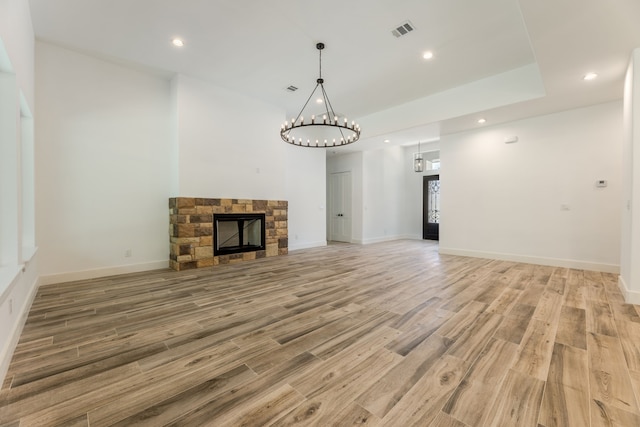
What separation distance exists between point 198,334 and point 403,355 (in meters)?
1.73

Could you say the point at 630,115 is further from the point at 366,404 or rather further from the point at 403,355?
the point at 366,404

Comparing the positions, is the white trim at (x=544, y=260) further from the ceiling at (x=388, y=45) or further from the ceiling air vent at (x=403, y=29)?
the ceiling air vent at (x=403, y=29)

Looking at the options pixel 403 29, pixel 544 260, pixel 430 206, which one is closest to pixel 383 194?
pixel 430 206

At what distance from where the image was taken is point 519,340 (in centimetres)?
224

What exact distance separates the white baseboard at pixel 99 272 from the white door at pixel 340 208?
5.58m

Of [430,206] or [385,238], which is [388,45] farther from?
[430,206]

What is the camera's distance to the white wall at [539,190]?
470 cm

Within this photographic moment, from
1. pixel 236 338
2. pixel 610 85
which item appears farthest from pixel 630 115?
pixel 236 338

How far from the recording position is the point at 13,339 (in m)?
2.11

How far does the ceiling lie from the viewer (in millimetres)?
3123

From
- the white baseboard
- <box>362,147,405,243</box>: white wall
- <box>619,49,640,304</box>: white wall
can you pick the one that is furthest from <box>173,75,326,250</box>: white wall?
<box>619,49,640,304</box>: white wall

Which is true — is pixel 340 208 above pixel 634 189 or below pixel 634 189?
below

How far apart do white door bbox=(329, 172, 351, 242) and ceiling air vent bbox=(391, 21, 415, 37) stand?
5.47 meters

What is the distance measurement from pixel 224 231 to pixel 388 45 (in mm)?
4558
